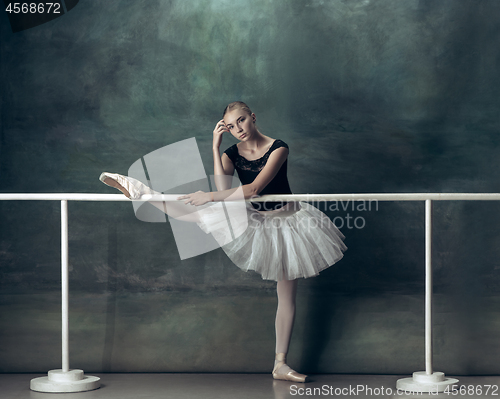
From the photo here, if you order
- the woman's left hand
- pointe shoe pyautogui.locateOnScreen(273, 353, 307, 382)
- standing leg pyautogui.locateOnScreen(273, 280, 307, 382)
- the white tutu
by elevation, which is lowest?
pointe shoe pyautogui.locateOnScreen(273, 353, 307, 382)

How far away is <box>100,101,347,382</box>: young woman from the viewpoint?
2.84 m

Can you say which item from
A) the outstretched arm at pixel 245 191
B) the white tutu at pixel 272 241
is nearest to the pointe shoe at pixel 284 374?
the white tutu at pixel 272 241

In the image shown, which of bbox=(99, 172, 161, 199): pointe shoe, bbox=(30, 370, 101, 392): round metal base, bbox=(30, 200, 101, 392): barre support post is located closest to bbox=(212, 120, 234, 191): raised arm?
bbox=(99, 172, 161, 199): pointe shoe

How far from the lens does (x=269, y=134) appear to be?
3.29 metres

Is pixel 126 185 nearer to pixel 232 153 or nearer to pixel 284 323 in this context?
pixel 232 153

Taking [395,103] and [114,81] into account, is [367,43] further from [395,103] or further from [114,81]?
[114,81]

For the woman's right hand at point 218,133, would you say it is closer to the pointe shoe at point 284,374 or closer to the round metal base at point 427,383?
the pointe shoe at point 284,374

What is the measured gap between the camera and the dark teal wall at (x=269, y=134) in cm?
326

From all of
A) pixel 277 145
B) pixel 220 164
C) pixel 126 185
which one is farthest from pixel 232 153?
pixel 126 185

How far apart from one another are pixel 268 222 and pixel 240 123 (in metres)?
0.50

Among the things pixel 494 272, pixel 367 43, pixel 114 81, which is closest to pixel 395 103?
pixel 367 43

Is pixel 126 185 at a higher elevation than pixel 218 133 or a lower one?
lower

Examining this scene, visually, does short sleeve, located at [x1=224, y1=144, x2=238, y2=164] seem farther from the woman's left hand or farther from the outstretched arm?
the woman's left hand

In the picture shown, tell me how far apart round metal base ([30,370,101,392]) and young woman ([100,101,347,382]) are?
34.2 inches
